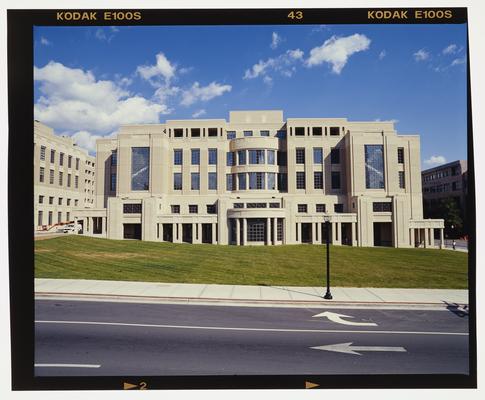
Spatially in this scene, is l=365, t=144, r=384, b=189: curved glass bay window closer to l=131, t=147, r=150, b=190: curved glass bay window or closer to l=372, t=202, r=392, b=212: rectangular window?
l=372, t=202, r=392, b=212: rectangular window

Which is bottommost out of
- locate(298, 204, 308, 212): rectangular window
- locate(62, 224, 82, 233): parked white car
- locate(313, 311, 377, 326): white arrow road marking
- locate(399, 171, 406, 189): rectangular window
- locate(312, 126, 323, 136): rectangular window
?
locate(313, 311, 377, 326): white arrow road marking

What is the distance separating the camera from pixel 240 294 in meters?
12.5

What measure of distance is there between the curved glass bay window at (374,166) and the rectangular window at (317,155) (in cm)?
569

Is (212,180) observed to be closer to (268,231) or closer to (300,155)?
(268,231)

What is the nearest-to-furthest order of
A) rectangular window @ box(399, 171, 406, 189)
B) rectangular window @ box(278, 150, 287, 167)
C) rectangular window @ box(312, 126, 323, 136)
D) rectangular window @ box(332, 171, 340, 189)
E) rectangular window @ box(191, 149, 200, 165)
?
1. rectangular window @ box(399, 171, 406, 189)
2. rectangular window @ box(191, 149, 200, 165)
3. rectangular window @ box(332, 171, 340, 189)
4. rectangular window @ box(278, 150, 287, 167)
5. rectangular window @ box(312, 126, 323, 136)

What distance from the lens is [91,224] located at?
32.1m

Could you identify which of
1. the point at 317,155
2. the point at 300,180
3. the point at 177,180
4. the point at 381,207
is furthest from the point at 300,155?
the point at 177,180

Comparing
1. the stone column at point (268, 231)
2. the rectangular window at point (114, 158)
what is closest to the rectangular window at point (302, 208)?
the stone column at point (268, 231)

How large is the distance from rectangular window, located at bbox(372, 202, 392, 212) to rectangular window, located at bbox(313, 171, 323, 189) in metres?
7.45

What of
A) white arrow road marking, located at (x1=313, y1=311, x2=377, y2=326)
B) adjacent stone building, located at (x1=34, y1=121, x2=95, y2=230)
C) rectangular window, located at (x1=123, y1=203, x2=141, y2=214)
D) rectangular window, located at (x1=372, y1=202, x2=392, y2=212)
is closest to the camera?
white arrow road marking, located at (x1=313, y1=311, x2=377, y2=326)

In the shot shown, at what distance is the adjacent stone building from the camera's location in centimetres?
2923

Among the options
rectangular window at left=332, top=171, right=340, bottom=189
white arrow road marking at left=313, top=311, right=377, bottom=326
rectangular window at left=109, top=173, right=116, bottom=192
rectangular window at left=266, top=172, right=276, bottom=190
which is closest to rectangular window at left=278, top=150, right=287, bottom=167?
rectangular window at left=266, top=172, right=276, bottom=190

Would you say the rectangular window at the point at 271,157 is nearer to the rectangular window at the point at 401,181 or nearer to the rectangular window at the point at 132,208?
the rectangular window at the point at 401,181

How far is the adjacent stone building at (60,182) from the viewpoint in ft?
95.9
